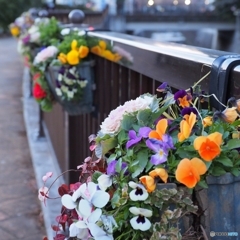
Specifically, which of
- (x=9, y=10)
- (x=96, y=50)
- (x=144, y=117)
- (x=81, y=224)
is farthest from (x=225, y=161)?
(x=9, y=10)

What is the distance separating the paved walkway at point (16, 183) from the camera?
4.09 m

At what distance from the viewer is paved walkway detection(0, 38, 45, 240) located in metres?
4.09

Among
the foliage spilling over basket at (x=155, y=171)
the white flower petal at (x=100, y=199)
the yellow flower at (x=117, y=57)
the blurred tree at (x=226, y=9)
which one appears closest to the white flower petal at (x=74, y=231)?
the foliage spilling over basket at (x=155, y=171)

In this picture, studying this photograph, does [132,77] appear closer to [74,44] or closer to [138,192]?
[74,44]

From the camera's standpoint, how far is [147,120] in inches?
52.7

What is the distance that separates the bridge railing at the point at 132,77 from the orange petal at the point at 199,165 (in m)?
0.38

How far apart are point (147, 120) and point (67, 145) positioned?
3310 millimetres

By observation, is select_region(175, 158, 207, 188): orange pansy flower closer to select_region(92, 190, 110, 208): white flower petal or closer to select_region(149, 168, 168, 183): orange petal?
select_region(149, 168, 168, 183): orange petal

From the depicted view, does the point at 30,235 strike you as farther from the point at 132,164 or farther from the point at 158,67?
the point at 132,164

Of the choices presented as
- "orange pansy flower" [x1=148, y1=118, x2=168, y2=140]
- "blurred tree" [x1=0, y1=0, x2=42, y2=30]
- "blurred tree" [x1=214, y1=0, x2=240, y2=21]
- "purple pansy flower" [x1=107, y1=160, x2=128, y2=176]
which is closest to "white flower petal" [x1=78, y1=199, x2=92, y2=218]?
"purple pansy flower" [x1=107, y1=160, x2=128, y2=176]

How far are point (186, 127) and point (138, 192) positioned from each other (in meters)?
0.18

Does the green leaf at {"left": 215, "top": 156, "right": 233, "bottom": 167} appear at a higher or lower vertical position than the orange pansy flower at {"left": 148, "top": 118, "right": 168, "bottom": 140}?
lower

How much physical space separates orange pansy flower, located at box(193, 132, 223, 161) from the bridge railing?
35 centimetres

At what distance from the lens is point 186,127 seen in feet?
4.06
